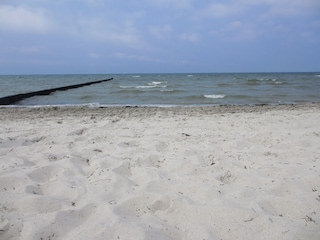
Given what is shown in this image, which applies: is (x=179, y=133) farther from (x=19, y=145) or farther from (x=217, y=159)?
(x=19, y=145)

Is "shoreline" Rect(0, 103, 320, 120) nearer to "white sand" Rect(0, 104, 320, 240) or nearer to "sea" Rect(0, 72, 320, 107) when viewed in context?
"sea" Rect(0, 72, 320, 107)

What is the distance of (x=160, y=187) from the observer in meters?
2.49

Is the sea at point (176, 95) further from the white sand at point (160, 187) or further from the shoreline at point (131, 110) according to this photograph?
the white sand at point (160, 187)

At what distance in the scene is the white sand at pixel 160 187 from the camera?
1.85 m

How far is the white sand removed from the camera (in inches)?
72.7

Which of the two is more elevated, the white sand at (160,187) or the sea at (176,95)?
the white sand at (160,187)

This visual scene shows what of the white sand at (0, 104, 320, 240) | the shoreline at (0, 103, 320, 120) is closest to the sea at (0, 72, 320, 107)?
the shoreline at (0, 103, 320, 120)

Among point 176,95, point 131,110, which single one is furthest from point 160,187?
point 176,95

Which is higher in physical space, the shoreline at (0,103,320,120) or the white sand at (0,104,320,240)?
the white sand at (0,104,320,240)

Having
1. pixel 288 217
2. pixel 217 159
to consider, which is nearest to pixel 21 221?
pixel 288 217

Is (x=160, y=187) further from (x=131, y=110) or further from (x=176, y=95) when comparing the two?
(x=176, y=95)

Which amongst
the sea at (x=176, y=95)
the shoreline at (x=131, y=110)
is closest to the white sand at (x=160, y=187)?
the shoreline at (x=131, y=110)

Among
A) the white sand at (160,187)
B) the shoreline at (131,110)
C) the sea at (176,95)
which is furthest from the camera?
the sea at (176,95)

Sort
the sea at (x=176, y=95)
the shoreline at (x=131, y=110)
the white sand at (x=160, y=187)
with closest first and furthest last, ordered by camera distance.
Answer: the white sand at (x=160, y=187)
the shoreline at (x=131, y=110)
the sea at (x=176, y=95)
